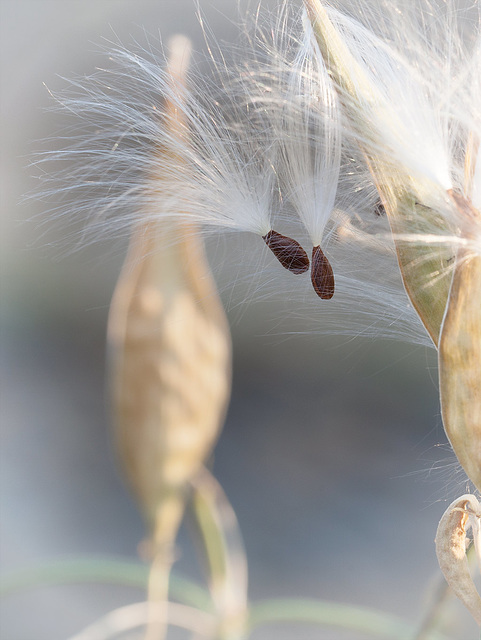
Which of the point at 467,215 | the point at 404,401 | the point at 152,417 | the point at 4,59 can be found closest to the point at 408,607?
the point at 404,401

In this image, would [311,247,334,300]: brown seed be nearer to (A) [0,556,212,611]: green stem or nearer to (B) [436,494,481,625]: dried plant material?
(B) [436,494,481,625]: dried plant material

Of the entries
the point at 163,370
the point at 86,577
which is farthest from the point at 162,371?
the point at 86,577

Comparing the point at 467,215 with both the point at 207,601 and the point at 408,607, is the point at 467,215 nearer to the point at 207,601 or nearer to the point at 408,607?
the point at 207,601

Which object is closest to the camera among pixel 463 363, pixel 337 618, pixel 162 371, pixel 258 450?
pixel 463 363

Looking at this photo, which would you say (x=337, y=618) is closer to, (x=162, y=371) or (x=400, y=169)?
(x=162, y=371)

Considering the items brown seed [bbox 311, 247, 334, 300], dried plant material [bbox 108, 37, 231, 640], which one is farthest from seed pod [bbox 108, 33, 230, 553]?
brown seed [bbox 311, 247, 334, 300]

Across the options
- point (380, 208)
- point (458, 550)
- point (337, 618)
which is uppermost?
point (380, 208)

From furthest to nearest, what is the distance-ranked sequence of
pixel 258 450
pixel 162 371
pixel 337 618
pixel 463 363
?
pixel 258 450 < pixel 337 618 < pixel 162 371 < pixel 463 363
